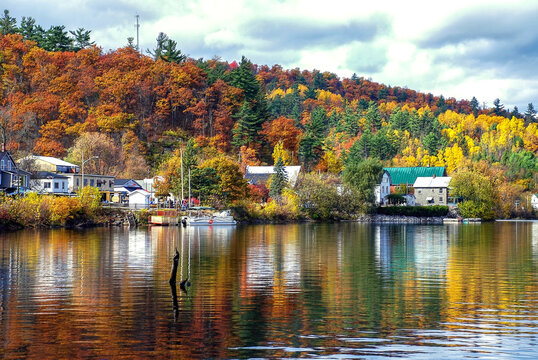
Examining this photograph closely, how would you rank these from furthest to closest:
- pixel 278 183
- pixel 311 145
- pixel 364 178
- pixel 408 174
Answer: pixel 408 174 < pixel 311 145 < pixel 364 178 < pixel 278 183

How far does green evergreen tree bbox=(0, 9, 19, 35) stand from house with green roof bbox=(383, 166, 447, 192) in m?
91.7

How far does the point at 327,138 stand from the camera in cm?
18400

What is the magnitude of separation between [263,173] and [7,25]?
73.0 metres

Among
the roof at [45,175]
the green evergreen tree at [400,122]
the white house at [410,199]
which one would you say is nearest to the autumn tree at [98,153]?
the roof at [45,175]

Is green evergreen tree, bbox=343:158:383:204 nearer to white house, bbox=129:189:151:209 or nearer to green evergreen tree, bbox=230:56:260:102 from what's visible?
white house, bbox=129:189:151:209

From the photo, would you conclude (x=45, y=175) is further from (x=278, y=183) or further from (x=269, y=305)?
(x=269, y=305)

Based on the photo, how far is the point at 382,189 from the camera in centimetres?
13600

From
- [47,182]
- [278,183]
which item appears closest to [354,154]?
[278,183]

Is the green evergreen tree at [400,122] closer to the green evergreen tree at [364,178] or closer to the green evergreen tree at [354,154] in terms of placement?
the green evergreen tree at [354,154]

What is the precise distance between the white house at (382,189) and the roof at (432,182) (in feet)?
24.5

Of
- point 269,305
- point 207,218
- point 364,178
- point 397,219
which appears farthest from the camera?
point 397,219

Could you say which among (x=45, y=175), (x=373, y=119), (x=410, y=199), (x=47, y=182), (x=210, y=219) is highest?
(x=373, y=119)

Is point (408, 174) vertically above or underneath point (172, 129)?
underneath

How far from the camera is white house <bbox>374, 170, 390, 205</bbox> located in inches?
5256
